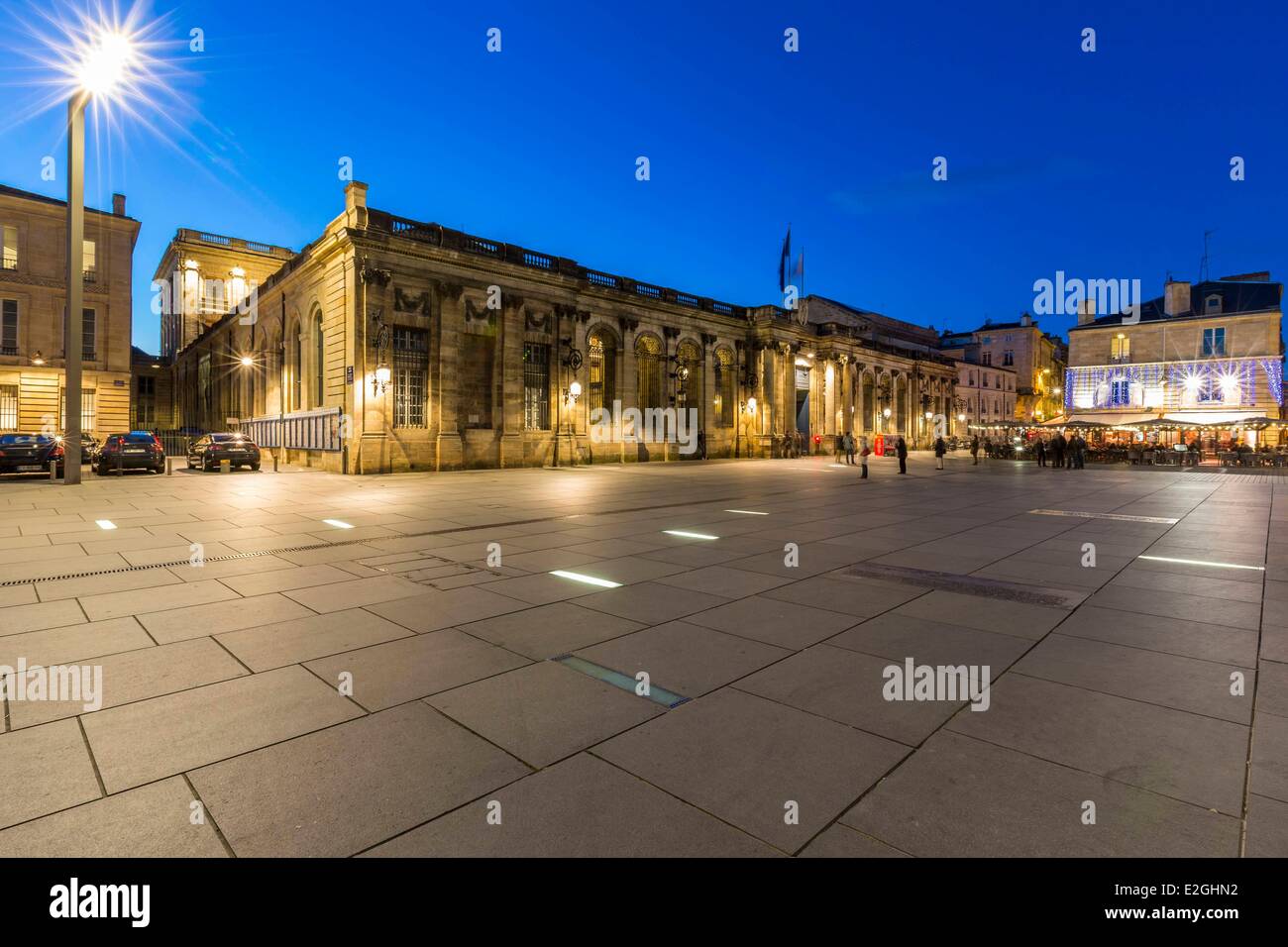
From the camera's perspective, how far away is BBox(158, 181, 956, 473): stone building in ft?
88.0

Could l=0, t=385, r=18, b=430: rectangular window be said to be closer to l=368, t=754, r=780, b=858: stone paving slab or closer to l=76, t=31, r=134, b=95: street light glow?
l=76, t=31, r=134, b=95: street light glow

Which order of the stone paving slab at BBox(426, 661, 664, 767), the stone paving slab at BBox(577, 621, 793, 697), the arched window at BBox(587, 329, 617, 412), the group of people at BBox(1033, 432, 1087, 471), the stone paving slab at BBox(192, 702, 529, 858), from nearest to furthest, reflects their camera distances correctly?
1. the stone paving slab at BBox(192, 702, 529, 858)
2. the stone paving slab at BBox(426, 661, 664, 767)
3. the stone paving slab at BBox(577, 621, 793, 697)
4. the group of people at BBox(1033, 432, 1087, 471)
5. the arched window at BBox(587, 329, 617, 412)

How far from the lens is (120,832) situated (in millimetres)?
2553

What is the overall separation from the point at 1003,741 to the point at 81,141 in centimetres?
2569

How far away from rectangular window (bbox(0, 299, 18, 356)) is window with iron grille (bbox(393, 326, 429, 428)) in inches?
1011

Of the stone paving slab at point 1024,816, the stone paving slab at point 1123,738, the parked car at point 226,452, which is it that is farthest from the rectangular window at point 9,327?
the stone paving slab at point 1123,738

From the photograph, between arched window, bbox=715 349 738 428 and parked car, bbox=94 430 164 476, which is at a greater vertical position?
arched window, bbox=715 349 738 428

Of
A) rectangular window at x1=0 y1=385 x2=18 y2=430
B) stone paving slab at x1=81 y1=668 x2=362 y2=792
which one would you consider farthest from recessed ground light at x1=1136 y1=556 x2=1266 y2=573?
rectangular window at x1=0 y1=385 x2=18 y2=430

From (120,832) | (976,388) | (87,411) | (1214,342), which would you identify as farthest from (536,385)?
(976,388)

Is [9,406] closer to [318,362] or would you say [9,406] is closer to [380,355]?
[318,362]

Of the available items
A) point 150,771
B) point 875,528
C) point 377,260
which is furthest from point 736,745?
point 377,260
